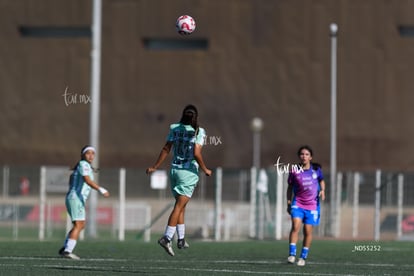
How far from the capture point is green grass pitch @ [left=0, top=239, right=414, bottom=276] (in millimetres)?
16953

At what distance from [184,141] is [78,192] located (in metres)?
3.57

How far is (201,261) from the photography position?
19.5 meters

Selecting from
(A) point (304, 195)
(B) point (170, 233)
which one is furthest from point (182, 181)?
(A) point (304, 195)

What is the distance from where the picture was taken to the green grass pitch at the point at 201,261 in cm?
1695

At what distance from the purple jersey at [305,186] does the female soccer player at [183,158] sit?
100 inches

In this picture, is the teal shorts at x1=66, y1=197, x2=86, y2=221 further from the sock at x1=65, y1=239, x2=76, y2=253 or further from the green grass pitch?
the green grass pitch

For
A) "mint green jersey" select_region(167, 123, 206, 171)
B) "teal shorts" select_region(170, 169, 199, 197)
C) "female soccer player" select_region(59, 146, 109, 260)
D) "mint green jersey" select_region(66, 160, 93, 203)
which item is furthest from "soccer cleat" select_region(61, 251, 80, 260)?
"mint green jersey" select_region(167, 123, 206, 171)

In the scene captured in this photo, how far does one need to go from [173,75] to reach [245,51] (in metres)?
3.53

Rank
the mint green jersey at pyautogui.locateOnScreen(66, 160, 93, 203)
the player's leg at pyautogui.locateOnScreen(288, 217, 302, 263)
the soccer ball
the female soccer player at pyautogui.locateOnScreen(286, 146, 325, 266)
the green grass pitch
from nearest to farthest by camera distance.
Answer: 1. the green grass pitch
2. the soccer ball
3. the player's leg at pyautogui.locateOnScreen(288, 217, 302, 263)
4. the female soccer player at pyautogui.locateOnScreen(286, 146, 325, 266)
5. the mint green jersey at pyautogui.locateOnScreen(66, 160, 93, 203)

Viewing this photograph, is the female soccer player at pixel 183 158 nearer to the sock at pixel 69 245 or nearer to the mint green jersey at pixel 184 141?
the mint green jersey at pixel 184 141

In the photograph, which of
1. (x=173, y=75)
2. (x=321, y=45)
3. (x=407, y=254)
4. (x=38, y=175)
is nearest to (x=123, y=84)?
(x=173, y=75)

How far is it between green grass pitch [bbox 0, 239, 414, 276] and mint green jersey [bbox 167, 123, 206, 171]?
152 cm

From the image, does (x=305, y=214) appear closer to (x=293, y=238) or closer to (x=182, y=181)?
(x=293, y=238)

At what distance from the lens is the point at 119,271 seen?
16844mm
